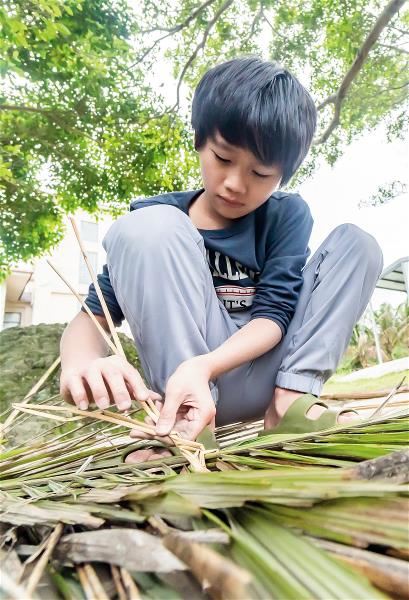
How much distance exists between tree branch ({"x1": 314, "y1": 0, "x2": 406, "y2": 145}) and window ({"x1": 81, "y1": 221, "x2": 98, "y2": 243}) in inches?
251

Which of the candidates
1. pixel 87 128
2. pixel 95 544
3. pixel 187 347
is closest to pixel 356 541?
pixel 95 544

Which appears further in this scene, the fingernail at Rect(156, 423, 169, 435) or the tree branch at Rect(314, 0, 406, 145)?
the tree branch at Rect(314, 0, 406, 145)

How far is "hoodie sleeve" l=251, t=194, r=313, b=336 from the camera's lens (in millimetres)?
729

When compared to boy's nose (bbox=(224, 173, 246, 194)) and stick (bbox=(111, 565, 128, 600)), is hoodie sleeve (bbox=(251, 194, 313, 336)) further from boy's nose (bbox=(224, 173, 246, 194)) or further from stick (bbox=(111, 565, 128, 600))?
stick (bbox=(111, 565, 128, 600))

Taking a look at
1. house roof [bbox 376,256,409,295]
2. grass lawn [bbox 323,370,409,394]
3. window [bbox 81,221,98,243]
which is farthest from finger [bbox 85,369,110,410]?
window [bbox 81,221,98,243]

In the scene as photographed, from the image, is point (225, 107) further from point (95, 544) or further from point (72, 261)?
point (72, 261)

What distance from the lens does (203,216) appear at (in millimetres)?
842

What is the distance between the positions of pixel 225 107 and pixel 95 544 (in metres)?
0.63

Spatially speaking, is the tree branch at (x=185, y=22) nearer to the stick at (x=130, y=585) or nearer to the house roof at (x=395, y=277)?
the house roof at (x=395, y=277)

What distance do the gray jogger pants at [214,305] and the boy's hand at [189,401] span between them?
0.33ft

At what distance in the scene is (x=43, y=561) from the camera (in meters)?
0.22

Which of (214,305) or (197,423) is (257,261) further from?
(197,423)

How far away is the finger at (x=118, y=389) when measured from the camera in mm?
459

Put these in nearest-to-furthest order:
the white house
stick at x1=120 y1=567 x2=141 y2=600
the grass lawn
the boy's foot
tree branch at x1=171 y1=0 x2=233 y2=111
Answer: stick at x1=120 y1=567 x2=141 y2=600 → the boy's foot → tree branch at x1=171 y1=0 x2=233 y2=111 → the grass lawn → the white house
